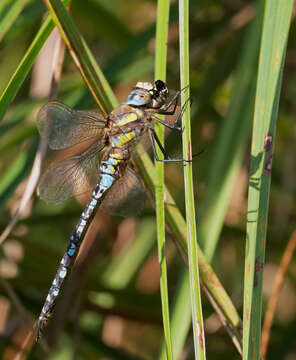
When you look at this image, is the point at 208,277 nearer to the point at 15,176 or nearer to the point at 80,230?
the point at 80,230

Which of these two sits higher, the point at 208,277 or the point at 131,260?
the point at 131,260

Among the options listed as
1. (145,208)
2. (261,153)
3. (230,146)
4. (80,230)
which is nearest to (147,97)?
(230,146)

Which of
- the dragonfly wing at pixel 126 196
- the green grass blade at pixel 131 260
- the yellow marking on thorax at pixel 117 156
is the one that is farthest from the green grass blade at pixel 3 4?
the green grass blade at pixel 131 260

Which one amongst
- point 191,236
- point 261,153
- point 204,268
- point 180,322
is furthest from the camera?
point 180,322

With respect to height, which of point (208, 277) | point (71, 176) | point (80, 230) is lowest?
point (208, 277)

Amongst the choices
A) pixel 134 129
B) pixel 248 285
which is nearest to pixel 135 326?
pixel 134 129

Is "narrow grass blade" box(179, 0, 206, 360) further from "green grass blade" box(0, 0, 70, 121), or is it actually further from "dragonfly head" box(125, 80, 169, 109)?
"dragonfly head" box(125, 80, 169, 109)

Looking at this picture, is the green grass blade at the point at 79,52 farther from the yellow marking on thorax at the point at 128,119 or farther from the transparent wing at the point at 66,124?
the yellow marking on thorax at the point at 128,119
